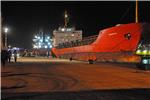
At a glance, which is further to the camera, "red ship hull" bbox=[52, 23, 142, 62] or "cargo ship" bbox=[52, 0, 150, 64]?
"red ship hull" bbox=[52, 23, 142, 62]

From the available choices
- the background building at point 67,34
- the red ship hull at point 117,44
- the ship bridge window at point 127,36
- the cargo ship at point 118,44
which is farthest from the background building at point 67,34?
the ship bridge window at point 127,36

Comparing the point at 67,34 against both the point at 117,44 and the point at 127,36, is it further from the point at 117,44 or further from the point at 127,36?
the point at 127,36

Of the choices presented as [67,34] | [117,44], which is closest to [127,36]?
[117,44]

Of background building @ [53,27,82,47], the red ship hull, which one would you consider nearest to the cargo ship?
the red ship hull

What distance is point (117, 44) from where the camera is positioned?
39844 mm

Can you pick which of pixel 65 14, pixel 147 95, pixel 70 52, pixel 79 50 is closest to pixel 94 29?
pixel 65 14

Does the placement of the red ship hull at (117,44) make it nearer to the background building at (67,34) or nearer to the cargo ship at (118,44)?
the cargo ship at (118,44)

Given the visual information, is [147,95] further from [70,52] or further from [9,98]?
[70,52]

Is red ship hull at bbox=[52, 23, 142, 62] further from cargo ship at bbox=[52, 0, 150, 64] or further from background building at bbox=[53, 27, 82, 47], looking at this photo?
background building at bbox=[53, 27, 82, 47]

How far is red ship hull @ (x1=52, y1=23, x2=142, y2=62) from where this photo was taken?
3716 centimetres

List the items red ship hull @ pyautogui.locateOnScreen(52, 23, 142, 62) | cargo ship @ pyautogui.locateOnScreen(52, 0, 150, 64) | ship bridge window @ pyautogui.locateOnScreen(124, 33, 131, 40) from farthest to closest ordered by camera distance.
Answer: ship bridge window @ pyautogui.locateOnScreen(124, 33, 131, 40) → red ship hull @ pyautogui.locateOnScreen(52, 23, 142, 62) → cargo ship @ pyautogui.locateOnScreen(52, 0, 150, 64)

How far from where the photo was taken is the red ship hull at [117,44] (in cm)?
3716

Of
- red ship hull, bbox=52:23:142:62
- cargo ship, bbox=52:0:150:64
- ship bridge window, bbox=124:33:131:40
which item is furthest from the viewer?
ship bridge window, bbox=124:33:131:40

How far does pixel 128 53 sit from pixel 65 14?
156ft
